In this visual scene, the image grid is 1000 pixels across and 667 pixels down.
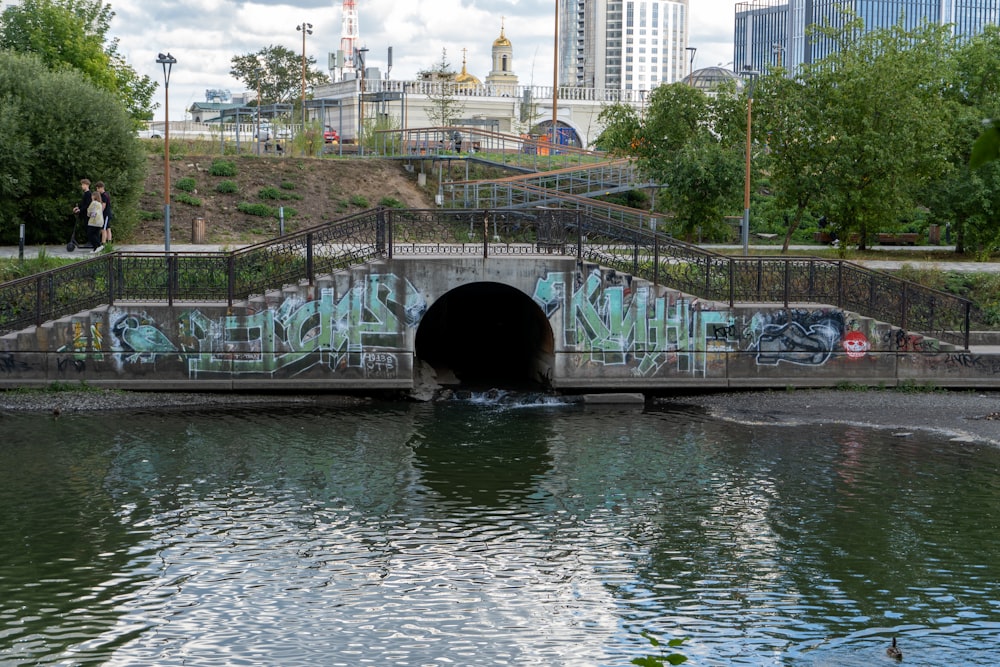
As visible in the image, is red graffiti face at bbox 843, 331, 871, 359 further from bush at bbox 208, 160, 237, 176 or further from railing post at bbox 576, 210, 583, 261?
bush at bbox 208, 160, 237, 176

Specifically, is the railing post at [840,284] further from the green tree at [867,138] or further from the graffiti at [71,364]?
the graffiti at [71,364]

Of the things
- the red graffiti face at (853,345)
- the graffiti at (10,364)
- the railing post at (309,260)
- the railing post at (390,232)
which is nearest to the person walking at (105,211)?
the graffiti at (10,364)

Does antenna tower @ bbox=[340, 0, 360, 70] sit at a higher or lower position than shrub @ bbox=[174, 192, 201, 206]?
higher

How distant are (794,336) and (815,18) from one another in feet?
437

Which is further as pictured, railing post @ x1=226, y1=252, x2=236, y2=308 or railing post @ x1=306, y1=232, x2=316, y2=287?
railing post @ x1=306, y1=232, x2=316, y2=287

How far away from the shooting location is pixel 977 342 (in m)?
31.6

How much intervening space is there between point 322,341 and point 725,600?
1534cm

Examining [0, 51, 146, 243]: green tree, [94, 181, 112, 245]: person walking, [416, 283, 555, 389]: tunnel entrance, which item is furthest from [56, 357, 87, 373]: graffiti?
[0, 51, 146, 243]: green tree

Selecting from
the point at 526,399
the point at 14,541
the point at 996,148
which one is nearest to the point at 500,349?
the point at 526,399

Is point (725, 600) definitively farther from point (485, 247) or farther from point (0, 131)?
point (0, 131)

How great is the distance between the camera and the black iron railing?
1110 inches

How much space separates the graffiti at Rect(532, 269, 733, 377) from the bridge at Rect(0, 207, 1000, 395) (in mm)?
34

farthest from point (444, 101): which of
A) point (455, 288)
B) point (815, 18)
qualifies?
point (815, 18)

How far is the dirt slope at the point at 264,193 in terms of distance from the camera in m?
43.3
